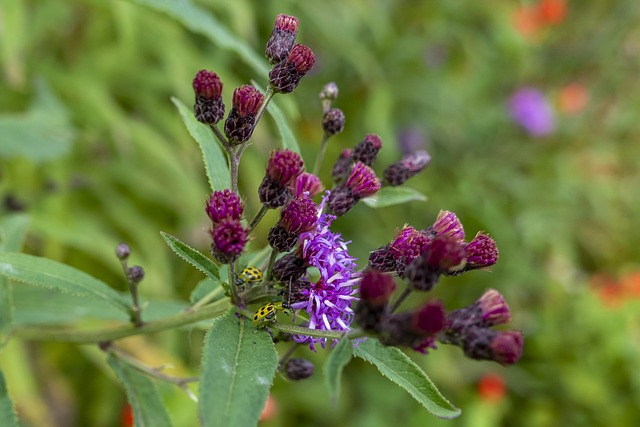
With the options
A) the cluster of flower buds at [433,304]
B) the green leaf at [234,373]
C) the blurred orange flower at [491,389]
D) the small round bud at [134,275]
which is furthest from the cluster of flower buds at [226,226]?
the blurred orange flower at [491,389]

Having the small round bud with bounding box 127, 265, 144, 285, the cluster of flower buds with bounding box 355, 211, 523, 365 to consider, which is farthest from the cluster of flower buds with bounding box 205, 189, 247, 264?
the small round bud with bounding box 127, 265, 144, 285

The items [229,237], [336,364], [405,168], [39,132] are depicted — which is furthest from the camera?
[39,132]

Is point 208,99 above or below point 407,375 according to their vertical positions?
above

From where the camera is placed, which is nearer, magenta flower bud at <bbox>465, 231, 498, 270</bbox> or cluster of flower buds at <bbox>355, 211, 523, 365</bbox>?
cluster of flower buds at <bbox>355, 211, 523, 365</bbox>

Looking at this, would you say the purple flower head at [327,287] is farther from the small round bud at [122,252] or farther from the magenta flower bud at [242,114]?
the small round bud at [122,252]

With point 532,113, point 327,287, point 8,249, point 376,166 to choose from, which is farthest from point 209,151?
point 532,113

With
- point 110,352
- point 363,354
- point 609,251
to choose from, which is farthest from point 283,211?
point 609,251

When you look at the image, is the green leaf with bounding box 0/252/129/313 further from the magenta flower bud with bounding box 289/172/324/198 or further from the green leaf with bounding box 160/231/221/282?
the magenta flower bud with bounding box 289/172/324/198

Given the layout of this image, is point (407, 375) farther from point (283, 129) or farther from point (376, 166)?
point (376, 166)

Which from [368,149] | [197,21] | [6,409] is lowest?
[6,409]
